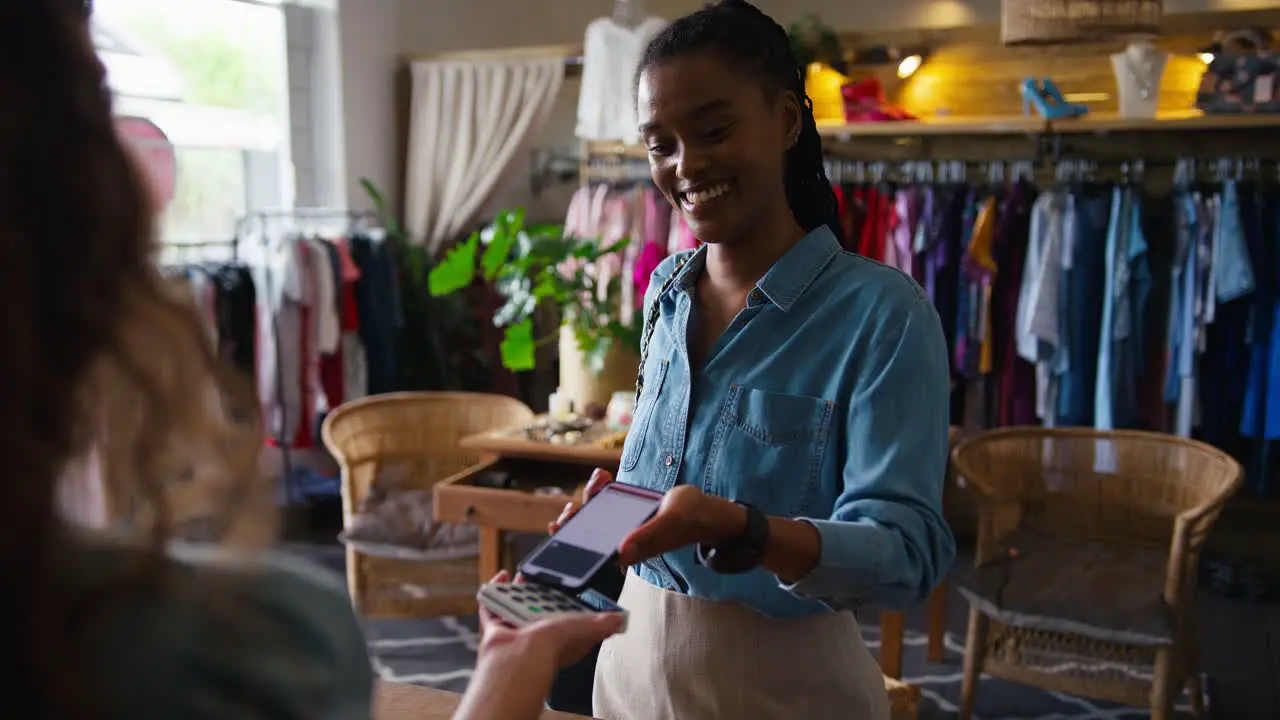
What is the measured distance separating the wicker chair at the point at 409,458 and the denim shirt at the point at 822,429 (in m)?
1.65

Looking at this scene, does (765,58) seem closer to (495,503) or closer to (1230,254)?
(495,503)

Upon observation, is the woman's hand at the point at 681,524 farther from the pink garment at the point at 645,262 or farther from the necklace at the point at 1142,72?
the necklace at the point at 1142,72

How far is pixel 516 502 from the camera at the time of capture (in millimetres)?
2709

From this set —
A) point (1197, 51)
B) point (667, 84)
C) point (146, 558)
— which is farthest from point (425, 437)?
point (1197, 51)

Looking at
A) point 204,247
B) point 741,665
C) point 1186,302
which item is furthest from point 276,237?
point 741,665

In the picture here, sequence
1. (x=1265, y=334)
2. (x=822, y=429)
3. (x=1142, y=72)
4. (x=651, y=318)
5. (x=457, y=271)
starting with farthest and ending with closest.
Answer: (x=1142, y=72), (x=1265, y=334), (x=457, y=271), (x=651, y=318), (x=822, y=429)

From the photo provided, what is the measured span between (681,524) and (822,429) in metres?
0.22

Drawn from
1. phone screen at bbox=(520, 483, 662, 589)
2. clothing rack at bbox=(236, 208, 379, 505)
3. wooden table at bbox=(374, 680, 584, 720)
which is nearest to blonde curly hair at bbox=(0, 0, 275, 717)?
phone screen at bbox=(520, 483, 662, 589)

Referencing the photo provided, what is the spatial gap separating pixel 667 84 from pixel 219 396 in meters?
0.86

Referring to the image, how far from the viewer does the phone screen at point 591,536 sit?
1035 millimetres

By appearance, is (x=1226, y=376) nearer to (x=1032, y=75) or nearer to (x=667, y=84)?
(x=1032, y=75)

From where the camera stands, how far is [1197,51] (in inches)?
174

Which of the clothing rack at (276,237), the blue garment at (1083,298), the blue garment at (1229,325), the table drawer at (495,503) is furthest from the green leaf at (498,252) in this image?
the blue garment at (1229,325)

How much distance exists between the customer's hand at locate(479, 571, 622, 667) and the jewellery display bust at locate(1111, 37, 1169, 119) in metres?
3.96
